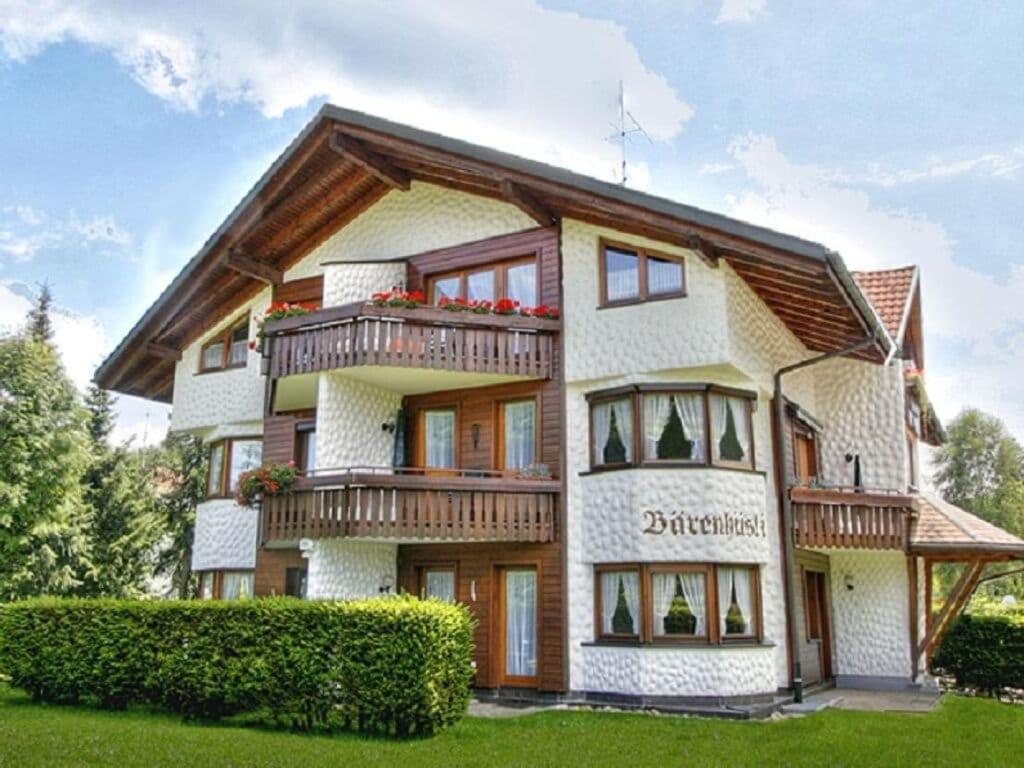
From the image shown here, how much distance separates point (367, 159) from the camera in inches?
661

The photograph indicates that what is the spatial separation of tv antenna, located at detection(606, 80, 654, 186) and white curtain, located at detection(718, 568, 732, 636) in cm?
771

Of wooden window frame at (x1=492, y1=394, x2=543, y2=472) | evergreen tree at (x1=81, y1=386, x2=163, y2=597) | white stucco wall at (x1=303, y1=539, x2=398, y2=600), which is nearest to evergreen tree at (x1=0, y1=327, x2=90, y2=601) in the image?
evergreen tree at (x1=81, y1=386, x2=163, y2=597)

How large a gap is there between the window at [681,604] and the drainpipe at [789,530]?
2.93ft

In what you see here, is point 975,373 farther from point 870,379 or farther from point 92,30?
point 92,30

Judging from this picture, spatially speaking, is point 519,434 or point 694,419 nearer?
point 694,419

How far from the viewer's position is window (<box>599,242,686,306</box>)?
14.6 metres

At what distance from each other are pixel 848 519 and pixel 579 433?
15.0ft

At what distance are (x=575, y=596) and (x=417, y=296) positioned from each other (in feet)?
18.0

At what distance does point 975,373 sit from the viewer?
41000 millimetres

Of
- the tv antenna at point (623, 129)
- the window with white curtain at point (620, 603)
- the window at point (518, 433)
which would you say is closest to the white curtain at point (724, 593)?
the window with white curtain at point (620, 603)

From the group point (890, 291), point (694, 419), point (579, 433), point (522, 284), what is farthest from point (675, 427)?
point (890, 291)

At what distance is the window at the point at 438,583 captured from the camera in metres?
15.6

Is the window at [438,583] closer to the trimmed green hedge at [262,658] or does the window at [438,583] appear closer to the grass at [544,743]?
the grass at [544,743]

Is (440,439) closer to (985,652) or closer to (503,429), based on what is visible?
(503,429)
